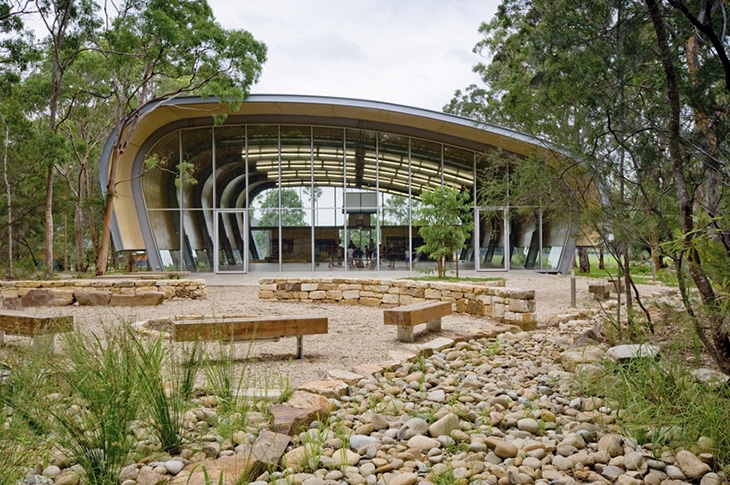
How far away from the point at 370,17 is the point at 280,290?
976 centimetres

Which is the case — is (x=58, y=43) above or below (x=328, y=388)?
above

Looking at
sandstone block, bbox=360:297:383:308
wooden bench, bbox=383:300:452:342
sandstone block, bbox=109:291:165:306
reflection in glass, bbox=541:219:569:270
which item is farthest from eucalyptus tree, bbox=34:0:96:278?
reflection in glass, bbox=541:219:569:270

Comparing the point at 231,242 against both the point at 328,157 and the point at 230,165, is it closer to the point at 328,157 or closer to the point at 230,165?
the point at 230,165

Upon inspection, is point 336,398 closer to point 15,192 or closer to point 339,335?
point 339,335

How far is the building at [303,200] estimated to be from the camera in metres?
19.6

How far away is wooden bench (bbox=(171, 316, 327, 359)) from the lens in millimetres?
4742

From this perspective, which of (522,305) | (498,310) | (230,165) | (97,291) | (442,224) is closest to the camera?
(522,305)

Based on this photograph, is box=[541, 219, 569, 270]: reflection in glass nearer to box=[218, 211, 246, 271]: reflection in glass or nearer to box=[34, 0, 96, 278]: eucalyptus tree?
box=[218, 211, 246, 271]: reflection in glass

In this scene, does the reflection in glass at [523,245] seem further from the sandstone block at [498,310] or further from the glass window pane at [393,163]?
the sandstone block at [498,310]

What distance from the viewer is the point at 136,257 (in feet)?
67.7

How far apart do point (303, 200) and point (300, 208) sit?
34 cm

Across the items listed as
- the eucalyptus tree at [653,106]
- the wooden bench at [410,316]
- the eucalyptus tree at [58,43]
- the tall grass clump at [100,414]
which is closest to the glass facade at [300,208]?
the eucalyptus tree at [58,43]

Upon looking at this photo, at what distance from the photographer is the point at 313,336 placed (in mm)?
6617

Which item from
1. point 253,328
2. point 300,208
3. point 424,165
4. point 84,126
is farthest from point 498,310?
point 84,126
